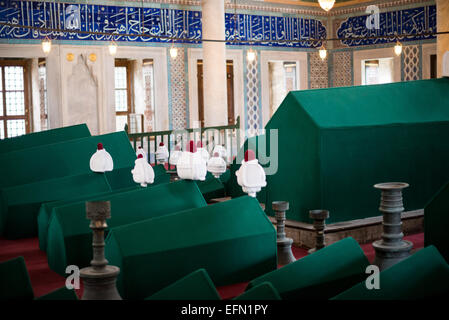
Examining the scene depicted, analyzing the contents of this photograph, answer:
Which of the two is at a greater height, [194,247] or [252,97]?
[252,97]

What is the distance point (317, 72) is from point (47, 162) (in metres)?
8.62

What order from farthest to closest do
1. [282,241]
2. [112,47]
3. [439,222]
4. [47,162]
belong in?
[112,47] < [47,162] < [282,241] < [439,222]

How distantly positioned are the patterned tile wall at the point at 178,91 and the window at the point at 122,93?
2.56ft

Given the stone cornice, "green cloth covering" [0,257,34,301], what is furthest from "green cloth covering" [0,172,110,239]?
the stone cornice

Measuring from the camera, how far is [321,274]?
3.05 metres

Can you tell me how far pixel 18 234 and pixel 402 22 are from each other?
9302 mm

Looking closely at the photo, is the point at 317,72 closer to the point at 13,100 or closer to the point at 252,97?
the point at 252,97

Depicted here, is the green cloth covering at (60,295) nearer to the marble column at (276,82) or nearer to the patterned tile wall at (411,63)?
the patterned tile wall at (411,63)

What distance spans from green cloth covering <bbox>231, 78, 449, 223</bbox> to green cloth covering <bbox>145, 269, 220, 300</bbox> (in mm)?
2093

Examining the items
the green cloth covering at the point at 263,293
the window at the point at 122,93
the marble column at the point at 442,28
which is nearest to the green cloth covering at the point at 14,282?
the green cloth covering at the point at 263,293

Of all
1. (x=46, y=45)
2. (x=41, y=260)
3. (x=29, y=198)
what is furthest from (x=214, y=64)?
(x=41, y=260)

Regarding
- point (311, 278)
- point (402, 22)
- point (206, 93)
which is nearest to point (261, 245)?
point (311, 278)

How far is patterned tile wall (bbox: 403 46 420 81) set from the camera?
11695mm
